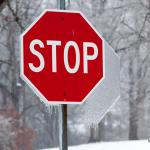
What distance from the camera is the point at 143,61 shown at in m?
32.2

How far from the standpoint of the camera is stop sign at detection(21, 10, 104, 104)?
12.4ft

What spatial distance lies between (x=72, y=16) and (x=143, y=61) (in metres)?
28.5

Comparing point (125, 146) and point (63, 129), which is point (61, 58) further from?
point (125, 146)

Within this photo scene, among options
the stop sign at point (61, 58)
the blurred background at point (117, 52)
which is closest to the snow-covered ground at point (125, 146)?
the blurred background at point (117, 52)

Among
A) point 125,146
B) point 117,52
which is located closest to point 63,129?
point 125,146

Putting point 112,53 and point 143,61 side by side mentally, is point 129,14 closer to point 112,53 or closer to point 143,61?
point 143,61

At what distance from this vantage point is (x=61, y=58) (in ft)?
12.5

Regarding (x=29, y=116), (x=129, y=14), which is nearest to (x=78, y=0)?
(x=129, y=14)

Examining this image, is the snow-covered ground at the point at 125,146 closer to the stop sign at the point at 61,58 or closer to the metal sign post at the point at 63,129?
the stop sign at the point at 61,58

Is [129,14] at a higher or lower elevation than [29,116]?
higher

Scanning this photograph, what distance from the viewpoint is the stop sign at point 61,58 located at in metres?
3.78

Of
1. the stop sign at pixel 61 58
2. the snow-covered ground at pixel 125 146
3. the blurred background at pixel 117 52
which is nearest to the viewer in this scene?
the stop sign at pixel 61 58

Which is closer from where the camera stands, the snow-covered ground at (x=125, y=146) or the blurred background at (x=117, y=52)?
the snow-covered ground at (x=125, y=146)

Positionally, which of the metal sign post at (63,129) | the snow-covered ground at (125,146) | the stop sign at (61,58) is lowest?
the snow-covered ground at (125,146)
